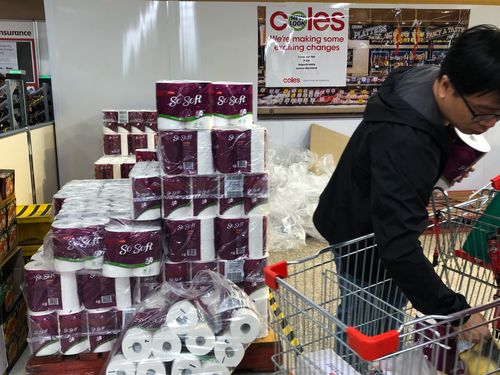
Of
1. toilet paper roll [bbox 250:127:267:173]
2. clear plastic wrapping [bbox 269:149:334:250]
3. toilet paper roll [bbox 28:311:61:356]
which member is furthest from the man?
clear plastic wrapping [bbox 269:149:334:250]

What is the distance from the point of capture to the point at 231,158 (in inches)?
89.8

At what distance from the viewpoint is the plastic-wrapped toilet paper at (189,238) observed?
2258mm

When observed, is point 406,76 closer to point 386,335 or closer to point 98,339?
point 386,335

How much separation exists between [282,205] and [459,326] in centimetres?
315

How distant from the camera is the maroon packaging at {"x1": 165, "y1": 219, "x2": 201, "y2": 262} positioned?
2.26 meters

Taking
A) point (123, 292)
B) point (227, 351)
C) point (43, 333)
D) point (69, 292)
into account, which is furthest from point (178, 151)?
point (43, 333)

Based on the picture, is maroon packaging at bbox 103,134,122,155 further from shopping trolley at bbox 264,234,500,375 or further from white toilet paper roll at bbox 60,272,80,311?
shopping trolley at bbox 264,234,500,375

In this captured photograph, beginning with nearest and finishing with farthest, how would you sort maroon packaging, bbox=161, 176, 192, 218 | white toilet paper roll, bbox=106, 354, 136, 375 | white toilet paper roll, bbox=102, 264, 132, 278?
1. white toilet paper roll, bbox=106, 354, 136, 375
2. white toilet paper roll, bbox=102, 264, 132, 278
3. maroon packaging, bbox=161, 176, 192, 218

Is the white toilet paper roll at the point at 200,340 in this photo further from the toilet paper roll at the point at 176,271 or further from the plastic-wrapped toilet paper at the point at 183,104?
the plastic-wrapped toilet paper at the point at 183,104

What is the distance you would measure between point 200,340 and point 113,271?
1.69ft

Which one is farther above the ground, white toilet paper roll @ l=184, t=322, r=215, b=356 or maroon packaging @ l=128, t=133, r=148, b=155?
maroon packaging @ l=128, t=133, r=148, b=155

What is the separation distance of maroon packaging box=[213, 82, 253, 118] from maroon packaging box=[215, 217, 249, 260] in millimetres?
544

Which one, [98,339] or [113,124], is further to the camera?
[113,124]

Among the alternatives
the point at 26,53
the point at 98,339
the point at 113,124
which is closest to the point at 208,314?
the point at 98,339
